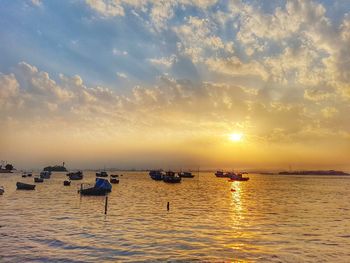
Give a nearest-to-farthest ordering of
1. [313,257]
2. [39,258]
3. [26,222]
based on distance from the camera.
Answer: [39,258], [313,257], [26,222]

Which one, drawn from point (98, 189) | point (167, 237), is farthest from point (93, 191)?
point (167, 237)

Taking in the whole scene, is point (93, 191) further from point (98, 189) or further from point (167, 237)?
point (167, 237)

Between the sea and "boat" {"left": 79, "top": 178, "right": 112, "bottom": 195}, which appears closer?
the sea

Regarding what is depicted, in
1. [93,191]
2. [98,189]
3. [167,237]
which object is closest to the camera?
[167,237]

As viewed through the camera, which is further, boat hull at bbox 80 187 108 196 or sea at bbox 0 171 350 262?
boat hull at bbox 80 187 108 196

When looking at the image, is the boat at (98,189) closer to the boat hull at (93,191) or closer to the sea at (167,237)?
the boat hull at (93,191)

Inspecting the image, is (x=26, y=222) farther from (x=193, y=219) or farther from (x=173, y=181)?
(x=173, y=181)

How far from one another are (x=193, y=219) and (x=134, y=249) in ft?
69.5

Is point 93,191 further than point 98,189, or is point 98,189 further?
point 98,189

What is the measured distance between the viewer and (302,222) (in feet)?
168

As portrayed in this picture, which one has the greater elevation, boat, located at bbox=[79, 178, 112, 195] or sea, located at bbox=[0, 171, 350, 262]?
boat, located at bbox=[79, 178, 112, 195]

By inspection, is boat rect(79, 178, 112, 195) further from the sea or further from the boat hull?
the sea

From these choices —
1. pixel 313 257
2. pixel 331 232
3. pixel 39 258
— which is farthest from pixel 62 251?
pixel 331 232

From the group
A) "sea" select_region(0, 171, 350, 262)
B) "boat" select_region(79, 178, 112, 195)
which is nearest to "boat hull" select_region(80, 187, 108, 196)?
"boat" select_region(79, 178, 112, 195)
